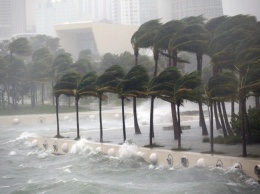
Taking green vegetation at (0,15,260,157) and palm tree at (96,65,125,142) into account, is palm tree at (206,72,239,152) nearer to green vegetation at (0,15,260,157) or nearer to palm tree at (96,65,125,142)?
green vegetation at (0,15,260,157)

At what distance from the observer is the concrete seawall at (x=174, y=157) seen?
1385 cm

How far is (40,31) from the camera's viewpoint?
119250 millimetres

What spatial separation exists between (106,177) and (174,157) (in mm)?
2265

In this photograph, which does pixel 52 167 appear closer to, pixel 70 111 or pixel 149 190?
pixel 149 190

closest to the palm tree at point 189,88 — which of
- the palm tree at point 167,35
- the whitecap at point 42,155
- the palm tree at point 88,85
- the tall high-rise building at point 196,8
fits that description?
the palm tree at point 167,35

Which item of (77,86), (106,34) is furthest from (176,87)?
(106,34)

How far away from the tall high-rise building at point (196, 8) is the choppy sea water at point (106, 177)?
35306mm

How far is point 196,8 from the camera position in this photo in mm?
54562

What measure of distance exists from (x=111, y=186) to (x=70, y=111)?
3022 centimetres

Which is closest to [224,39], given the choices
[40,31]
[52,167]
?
[52,167]

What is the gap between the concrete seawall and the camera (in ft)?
45.4

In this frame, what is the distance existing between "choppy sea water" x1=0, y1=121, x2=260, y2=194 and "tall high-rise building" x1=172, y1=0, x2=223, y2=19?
3531 centimetres

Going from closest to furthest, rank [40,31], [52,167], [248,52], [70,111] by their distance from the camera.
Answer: [248,52] < [52,167] < [70,111] < [40,31]

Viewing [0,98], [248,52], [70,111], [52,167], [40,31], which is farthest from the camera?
[40,31]
